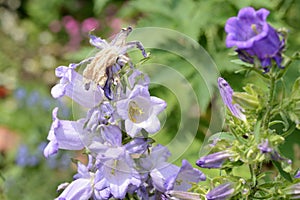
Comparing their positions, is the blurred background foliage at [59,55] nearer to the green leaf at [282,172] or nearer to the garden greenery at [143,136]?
the garden greenery at [143,136]

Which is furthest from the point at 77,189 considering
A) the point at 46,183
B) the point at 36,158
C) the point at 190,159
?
the point at 36,158

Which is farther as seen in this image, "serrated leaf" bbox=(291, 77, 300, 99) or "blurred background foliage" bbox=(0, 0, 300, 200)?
"blurred background foliage" bbox=(0, 0, 300, 200)

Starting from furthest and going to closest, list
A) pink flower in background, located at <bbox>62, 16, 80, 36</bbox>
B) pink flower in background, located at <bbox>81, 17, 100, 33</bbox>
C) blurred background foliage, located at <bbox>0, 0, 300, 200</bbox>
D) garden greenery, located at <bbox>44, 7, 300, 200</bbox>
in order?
pink flower in background, located at <bbox>62, 16, 80, 36</bbox> < pink flower in background, located at <bbox>81, 17, 100, 33</bbox> < blurred background foliage, located at <bbox>0, 0, 300, 200</bbox> < garden greenery, located at <bbox>44, 7, 300, 200</bbox>

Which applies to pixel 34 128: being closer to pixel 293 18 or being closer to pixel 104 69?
pixel 293 18

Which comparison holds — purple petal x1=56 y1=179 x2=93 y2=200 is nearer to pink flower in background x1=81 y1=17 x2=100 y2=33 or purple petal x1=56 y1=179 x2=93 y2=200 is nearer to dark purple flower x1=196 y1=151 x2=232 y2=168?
dark purple flower x1=196 y1=151 x2=232 y2=168

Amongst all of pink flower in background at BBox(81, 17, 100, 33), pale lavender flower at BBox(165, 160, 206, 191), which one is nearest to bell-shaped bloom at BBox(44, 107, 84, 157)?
pale lavender flower at BBox(165, 160, 206, 191)

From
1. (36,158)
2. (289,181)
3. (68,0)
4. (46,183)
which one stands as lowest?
(289,181)
